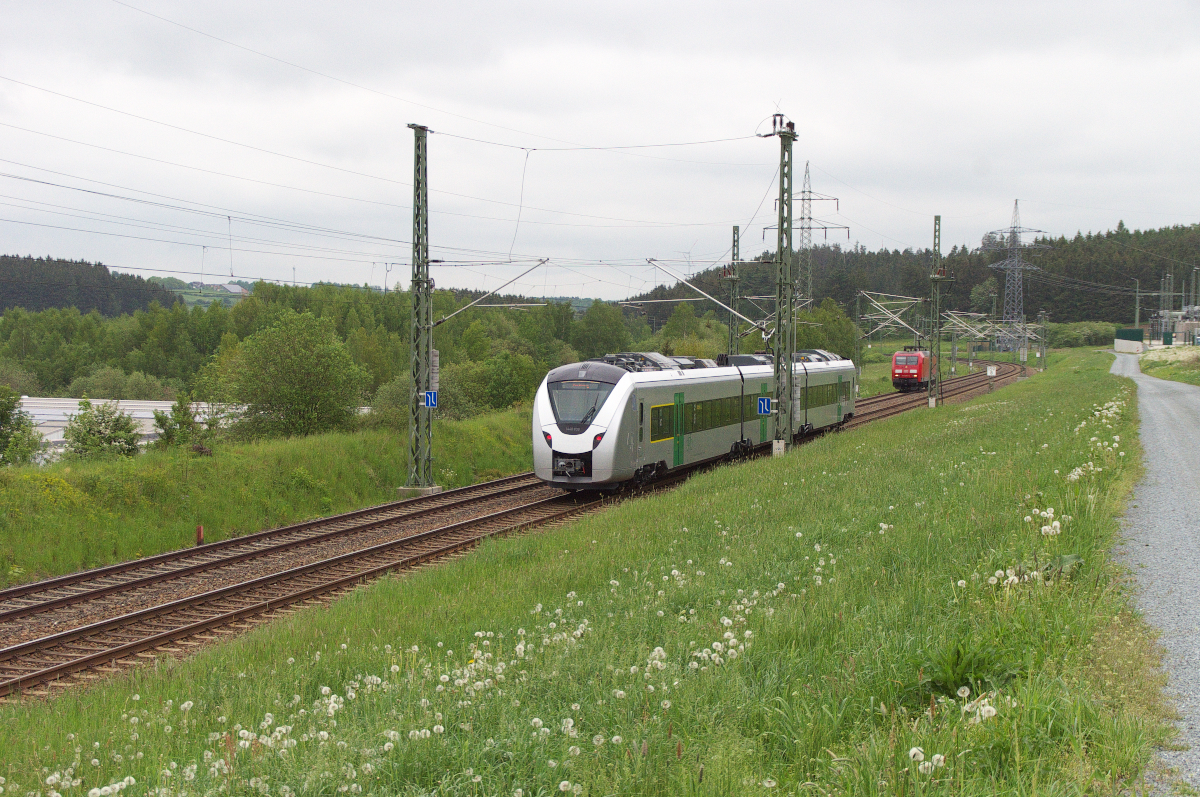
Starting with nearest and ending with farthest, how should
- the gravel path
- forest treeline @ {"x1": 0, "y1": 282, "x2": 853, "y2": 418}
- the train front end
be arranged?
the gravel path, the train front end, forest treeline @ {"x1": 0, "y1": 282, "x2": 853, "y2": 418}

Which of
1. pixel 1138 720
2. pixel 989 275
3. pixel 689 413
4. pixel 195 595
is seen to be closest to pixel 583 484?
pixel 689 413

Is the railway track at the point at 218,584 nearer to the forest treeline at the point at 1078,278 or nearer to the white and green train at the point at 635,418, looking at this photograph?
the white and green train at the point at 635,418

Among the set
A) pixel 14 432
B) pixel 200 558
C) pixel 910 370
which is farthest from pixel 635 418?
pixel 910 370

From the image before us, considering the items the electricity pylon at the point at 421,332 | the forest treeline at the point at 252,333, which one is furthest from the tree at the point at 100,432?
the forest treeline at the point at 252,333

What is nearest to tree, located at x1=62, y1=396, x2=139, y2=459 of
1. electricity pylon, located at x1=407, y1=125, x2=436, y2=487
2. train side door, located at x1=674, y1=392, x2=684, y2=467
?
electricity pylon, located at x1=407, y1=125, x2=436, y2=487

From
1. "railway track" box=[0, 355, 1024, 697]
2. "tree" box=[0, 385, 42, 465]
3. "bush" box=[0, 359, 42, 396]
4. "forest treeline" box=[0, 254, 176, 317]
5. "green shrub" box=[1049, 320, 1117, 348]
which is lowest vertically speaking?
"bush" box=[0, 359, 42, 396]

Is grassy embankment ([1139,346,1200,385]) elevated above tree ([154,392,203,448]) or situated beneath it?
elevated above

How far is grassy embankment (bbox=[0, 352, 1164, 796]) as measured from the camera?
417 centimetres

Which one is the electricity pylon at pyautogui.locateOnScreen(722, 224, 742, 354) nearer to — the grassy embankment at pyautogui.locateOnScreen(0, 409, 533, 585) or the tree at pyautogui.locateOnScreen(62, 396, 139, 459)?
the grassy embankment at pyautogui.locateOnScreen(0, 409, 533, 585)

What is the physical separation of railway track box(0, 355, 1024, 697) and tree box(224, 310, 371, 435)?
1427 cm

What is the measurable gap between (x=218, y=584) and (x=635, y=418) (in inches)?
408

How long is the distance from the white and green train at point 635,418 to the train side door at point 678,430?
0.09ft

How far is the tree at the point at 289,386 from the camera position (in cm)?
3512

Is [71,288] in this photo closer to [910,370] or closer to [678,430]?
[910,370]
